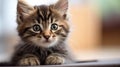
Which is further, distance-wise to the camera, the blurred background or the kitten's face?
the blurred background

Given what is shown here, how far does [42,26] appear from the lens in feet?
2.58

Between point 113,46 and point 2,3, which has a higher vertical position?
point 2,3

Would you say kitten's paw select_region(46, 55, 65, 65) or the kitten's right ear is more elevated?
the kitten's right ear

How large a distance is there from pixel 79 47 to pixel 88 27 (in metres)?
0.18

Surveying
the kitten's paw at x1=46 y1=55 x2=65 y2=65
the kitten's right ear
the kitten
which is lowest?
the kitten's paw at x1=46 y1=55 x2=65 y2=65

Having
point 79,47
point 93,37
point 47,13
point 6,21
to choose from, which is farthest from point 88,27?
point 47,13

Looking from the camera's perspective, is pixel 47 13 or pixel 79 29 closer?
pixel 47 13

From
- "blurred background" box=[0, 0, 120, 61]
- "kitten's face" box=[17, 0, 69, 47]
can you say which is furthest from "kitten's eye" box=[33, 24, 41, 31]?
"blurred background" box=[0, 0, 120, 61]

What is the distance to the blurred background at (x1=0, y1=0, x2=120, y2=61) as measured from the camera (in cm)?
112

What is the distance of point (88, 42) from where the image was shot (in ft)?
4.25

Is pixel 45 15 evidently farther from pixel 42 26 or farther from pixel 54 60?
pixel 54 60

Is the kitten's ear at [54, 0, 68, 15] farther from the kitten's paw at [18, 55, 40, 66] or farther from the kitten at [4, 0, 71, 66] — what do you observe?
the kitten's paw at [18, 55, 40, 66]

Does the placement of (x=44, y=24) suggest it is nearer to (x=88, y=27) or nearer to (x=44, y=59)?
(x=44, y=59)

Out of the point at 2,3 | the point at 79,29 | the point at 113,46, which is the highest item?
the point at 2,3
